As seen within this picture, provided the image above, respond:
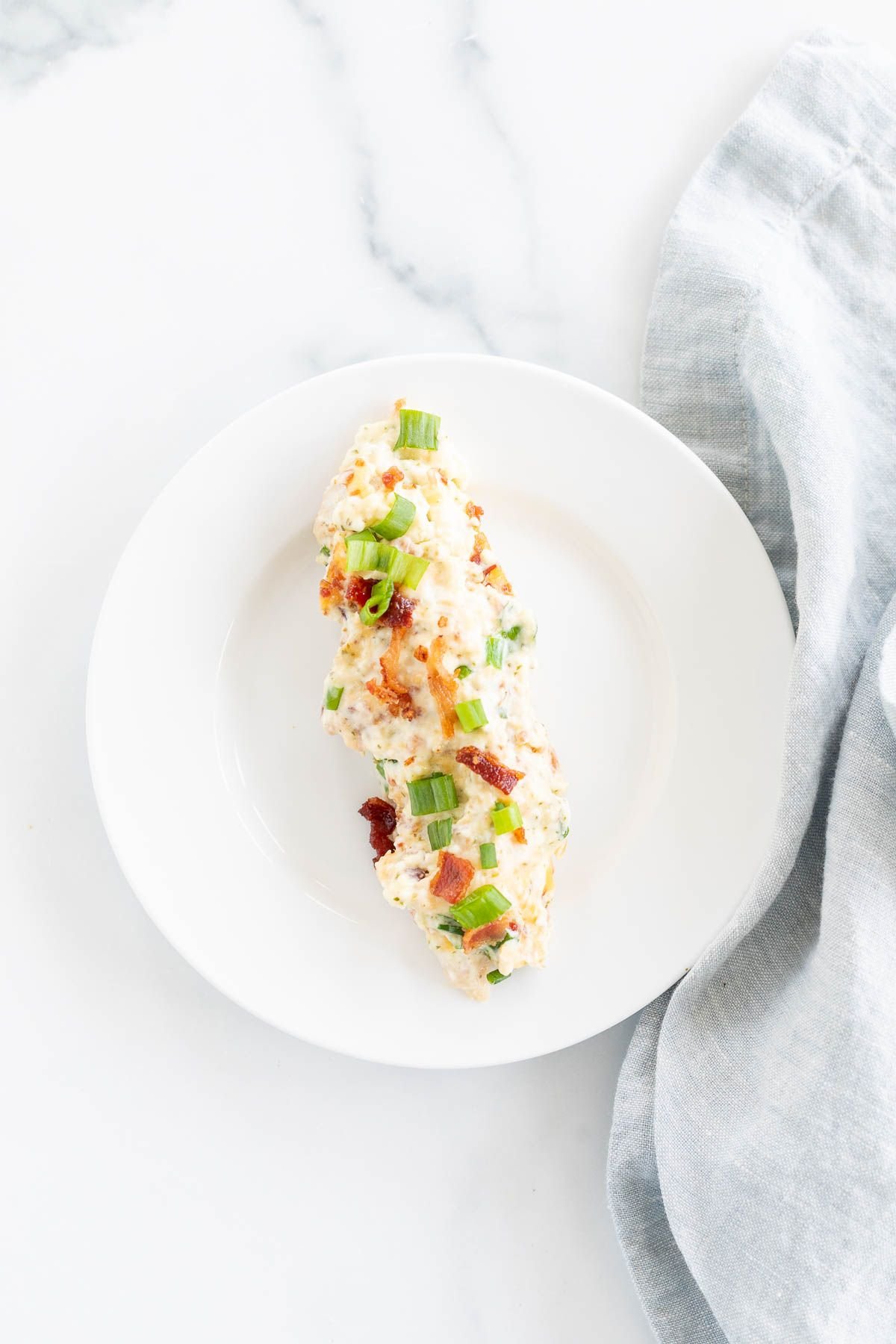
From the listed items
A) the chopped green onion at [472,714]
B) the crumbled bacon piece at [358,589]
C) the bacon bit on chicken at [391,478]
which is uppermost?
the bacon bit on chicken at [391,478]


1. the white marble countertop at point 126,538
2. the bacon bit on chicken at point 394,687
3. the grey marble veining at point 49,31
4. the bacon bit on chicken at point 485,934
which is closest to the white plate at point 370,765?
the bacon bit on chicken at point 485,934

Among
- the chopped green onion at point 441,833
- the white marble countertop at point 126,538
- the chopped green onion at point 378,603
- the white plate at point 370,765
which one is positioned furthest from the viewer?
the white marble countertop at point 126,538

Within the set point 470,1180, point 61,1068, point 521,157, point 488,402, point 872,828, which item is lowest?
point 470,1180

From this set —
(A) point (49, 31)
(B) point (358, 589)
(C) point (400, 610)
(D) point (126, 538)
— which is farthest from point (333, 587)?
(A) point (49, 31)

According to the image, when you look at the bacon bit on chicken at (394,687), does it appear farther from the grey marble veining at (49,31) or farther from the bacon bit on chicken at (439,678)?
the grey marble veining at (49,31)

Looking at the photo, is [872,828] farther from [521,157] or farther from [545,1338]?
[521,157]

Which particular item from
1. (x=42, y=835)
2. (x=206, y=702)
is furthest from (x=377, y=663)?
(x=42, y=835)

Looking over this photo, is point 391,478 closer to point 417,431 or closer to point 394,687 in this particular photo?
point 417,431
